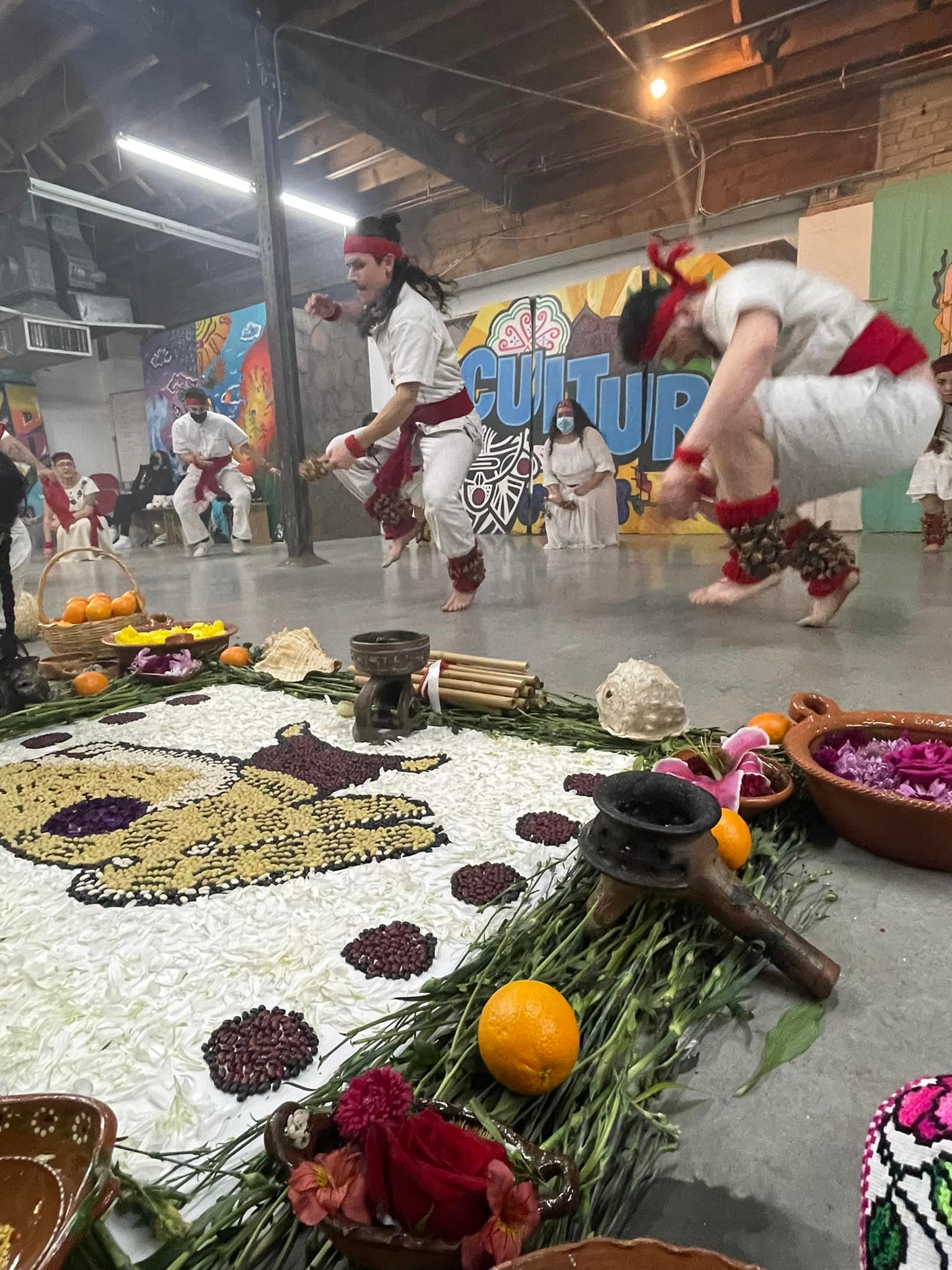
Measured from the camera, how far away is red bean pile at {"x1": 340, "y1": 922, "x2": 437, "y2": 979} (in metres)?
0.97

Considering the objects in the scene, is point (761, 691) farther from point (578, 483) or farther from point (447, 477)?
point (578, 483)

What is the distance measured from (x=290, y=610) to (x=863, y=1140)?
11.5ft

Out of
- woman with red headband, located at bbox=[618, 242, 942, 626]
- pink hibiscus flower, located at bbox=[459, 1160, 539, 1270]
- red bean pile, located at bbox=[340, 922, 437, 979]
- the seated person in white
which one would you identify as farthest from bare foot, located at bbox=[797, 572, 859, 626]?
the seated person in white

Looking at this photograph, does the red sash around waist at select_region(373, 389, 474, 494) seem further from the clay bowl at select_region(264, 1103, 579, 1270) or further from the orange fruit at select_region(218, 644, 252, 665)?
the clay bowl at select_region(264, 1103, 579, 1270)

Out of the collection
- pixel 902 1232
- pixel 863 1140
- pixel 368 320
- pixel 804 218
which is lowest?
pixel 863 1140

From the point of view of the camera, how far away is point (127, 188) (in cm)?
854

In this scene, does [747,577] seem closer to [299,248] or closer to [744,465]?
[744,465]

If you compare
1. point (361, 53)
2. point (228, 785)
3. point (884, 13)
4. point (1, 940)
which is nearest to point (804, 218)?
point (884, 13)

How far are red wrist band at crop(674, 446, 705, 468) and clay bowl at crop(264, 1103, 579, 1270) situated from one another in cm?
228

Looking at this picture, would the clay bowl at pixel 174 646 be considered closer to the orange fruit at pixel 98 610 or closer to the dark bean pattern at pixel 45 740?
the orange fruit at pixel 98 610

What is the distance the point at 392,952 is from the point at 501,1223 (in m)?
0.47

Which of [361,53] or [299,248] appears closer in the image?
[361,53]

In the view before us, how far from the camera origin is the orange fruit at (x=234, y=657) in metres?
2.53

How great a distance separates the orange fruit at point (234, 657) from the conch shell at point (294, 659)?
49 millimetres
